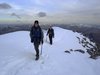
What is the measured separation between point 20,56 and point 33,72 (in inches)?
136

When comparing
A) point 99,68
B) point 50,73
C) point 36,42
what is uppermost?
point 36,42

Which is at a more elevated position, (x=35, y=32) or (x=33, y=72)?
(x=35, y=32)

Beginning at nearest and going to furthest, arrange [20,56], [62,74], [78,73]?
[62,74]
[78,73]
[20,56]

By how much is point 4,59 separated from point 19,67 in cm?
204

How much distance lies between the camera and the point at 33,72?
1121 centimetres

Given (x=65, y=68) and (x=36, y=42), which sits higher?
(x=36, y=42)

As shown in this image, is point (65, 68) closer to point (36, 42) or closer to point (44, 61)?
point (44, 61)

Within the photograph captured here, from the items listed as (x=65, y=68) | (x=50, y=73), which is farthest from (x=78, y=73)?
(x=50, y=73)

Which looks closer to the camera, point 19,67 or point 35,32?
point 19,67

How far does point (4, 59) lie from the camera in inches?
524

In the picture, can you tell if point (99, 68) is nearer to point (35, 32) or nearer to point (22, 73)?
point (35, 32)

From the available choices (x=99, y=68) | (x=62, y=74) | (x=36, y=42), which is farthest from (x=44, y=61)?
(x=99, y=68)

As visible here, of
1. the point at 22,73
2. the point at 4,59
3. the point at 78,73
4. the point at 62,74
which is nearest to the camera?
the point at 22,73

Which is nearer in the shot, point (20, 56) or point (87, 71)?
point (87, 71)
